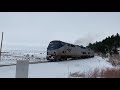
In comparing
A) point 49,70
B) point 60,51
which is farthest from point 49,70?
point 60,51

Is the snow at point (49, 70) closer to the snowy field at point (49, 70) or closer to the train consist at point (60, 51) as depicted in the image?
the snowy field at point (49, 70)

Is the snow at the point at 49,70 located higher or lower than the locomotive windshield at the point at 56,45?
lower

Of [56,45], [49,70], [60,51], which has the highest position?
[56,45]

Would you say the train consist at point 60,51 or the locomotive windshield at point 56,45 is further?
the locomotive windshield at point 56,45

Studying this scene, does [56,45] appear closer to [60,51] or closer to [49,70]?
[60,51]

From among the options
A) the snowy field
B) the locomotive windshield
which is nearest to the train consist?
the locomotive windshield

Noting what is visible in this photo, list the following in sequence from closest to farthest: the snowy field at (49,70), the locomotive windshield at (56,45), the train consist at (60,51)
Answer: the snowy field at (49,70) → the train consist at (60,51) → the locomotive windshield at (56,45)

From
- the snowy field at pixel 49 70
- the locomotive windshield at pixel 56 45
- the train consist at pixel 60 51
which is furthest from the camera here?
the locomotive windshield at pixel 56 45

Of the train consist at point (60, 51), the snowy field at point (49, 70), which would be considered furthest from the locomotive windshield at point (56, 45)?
the snowy field at point (49, 70)

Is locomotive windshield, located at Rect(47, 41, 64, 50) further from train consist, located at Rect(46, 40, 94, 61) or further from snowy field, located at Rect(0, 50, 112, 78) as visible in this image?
snowy field, located at Rect(0, 50, 112, 78)
